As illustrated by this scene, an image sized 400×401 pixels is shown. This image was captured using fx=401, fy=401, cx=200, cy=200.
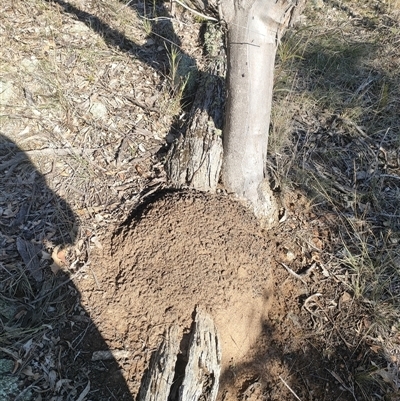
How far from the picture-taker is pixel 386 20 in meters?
4.70

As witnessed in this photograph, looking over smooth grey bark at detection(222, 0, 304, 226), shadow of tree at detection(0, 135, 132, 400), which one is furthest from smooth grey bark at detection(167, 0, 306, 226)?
shadow of tree at detection(0, 135, 132, 400)

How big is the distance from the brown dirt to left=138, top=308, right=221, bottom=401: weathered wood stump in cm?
6

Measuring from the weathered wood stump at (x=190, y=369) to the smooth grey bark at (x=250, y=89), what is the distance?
982mm

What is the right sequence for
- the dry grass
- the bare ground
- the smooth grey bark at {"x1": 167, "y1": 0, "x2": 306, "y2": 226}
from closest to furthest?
the smooth grey bark at {"x1": 167, "y1": 0, "x2": 306, "y2": 226}
the bare ground
the dry grass

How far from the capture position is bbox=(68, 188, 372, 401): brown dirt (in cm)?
230

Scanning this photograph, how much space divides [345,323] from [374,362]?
0.90 feet

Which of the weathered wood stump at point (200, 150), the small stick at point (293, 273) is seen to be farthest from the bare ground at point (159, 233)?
the weathered wood stump at point (200, 150)

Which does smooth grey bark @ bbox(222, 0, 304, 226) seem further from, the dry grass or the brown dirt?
the dry grass

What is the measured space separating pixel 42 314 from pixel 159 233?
0.80 metres

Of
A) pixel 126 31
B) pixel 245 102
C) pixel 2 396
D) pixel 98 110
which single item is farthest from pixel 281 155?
pixel 2 396

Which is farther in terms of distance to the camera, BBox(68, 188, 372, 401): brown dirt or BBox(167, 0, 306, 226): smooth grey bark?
BBox(68, 188, 372, 401): brown dirt

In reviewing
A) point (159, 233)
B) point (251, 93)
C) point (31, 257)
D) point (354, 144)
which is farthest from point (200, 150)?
point (354, 144)

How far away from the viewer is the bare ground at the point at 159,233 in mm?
2275

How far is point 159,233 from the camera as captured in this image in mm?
2445
